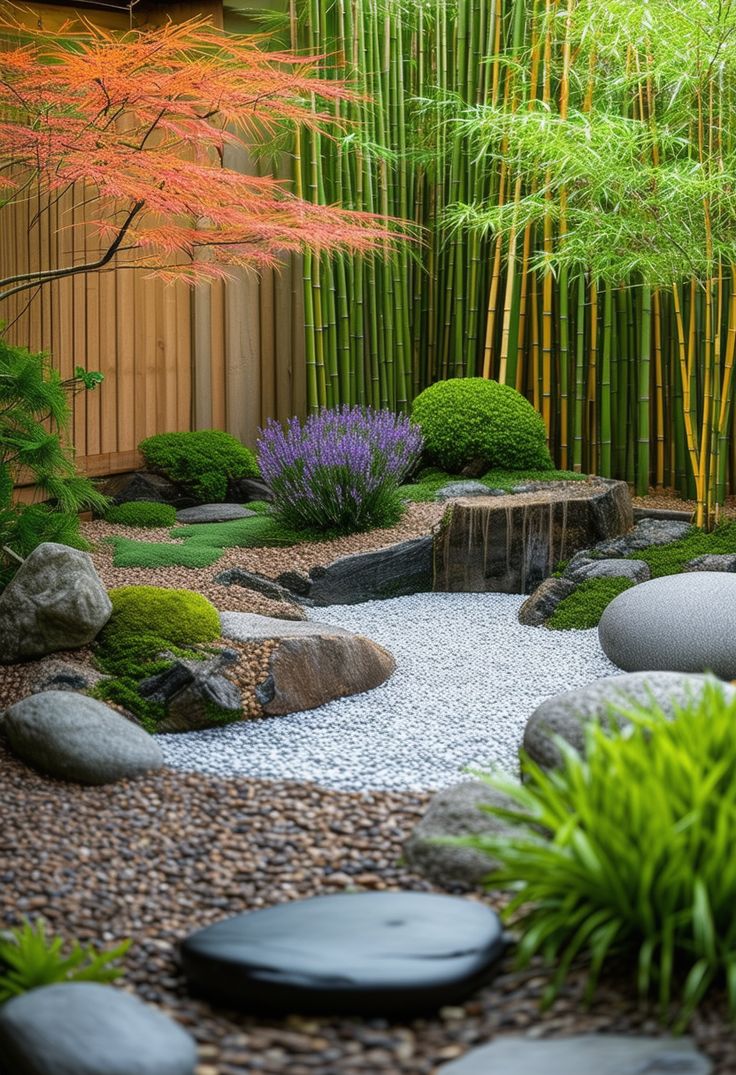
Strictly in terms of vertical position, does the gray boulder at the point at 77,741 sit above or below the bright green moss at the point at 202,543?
below

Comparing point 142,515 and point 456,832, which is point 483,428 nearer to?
point 142,515

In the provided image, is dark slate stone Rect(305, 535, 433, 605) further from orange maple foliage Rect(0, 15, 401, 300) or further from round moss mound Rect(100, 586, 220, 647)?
orange maple foliage Rect(0, 15, 401, 300)

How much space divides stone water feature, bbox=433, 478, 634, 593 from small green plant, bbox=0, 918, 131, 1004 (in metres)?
3.48

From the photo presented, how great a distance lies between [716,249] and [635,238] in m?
0.38

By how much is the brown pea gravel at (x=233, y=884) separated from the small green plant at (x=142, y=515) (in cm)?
315

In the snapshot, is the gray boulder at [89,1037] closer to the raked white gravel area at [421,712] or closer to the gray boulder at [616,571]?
the raked white gravel area at [421,712]

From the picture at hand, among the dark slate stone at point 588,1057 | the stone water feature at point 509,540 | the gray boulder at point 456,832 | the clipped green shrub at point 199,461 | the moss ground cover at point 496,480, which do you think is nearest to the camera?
the dark slate stone at point 588,1057

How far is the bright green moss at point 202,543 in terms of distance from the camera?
5.12m

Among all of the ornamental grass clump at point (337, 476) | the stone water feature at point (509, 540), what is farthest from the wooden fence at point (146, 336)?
the stone water feature at point (509, 540)

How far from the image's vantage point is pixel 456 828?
230 centimetres

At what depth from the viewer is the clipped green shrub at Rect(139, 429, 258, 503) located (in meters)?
6.61

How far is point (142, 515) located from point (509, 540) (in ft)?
6.34

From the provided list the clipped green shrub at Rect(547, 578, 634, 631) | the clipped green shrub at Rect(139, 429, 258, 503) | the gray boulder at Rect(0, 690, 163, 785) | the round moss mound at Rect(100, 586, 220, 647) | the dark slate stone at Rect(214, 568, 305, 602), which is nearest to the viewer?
the gray boulder at Rect(0, 690, 163, 785)

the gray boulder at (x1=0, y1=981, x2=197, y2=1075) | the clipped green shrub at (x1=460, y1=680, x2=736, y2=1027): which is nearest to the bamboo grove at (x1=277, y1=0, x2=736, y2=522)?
the clipped green shrub at (x1=460, y1=680, x2=736, y2=1027)
